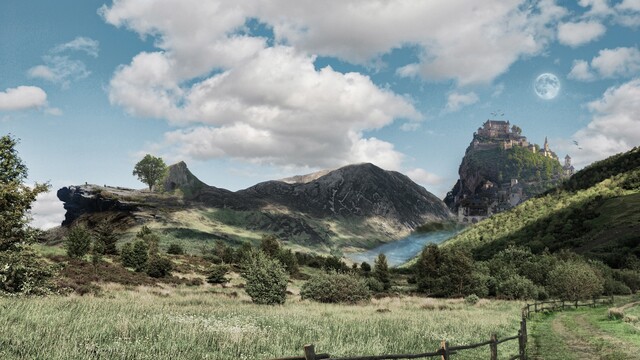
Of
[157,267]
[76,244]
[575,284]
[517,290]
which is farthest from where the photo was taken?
[517,290]

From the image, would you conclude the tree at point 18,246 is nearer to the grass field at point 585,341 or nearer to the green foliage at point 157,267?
the grass field at point 585,341

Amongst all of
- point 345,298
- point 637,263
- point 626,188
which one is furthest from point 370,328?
point 626,188

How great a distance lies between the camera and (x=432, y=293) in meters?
77.4

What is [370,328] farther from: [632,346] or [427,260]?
[427,260]

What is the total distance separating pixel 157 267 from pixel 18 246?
35233mm

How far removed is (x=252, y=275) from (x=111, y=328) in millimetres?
28061

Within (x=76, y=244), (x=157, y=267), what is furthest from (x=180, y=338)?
(x=76, y=244)

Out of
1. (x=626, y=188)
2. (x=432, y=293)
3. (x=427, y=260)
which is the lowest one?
(x=432, y=293)

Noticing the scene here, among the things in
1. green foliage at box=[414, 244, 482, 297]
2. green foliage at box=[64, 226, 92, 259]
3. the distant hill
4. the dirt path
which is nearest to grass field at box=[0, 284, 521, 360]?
the dirt path

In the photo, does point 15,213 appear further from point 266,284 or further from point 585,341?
point 585,341

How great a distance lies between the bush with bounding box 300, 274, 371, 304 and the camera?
160 ft

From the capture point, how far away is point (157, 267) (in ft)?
198

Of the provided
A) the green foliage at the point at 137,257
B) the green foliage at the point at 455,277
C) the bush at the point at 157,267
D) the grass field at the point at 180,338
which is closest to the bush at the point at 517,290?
the green foliage at the point at 455,277

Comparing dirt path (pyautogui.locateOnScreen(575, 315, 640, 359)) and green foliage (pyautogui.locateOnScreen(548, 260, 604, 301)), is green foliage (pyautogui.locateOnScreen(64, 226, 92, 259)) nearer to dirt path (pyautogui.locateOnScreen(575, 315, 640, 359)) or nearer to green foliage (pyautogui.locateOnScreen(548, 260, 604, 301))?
dirt path (pyautogui.locateOnScreen(575, 315, 640, 359))
